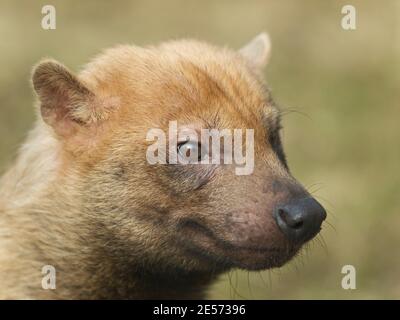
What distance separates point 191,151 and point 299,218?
41.1 inches

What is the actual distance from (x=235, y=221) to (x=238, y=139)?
670 millimetres

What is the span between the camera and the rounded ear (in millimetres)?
7582

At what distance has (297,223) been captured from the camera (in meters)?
6.89

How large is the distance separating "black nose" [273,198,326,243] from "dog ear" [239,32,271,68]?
7.33ft

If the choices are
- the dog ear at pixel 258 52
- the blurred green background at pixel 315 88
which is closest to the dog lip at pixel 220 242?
the dog ear at pixel 258 52

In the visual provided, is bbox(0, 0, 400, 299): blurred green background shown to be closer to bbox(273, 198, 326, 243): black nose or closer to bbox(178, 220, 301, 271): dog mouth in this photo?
bbox(178, 220, 301, 271): dog mouth

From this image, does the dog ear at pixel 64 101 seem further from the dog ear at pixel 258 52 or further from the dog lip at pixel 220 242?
the dog ear at pixel 258 52

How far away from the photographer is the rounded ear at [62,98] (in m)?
7.58

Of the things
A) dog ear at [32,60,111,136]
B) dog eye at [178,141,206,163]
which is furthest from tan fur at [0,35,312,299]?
dog eye at [178,141,206,163]

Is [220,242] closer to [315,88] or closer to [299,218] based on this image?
[299,218]

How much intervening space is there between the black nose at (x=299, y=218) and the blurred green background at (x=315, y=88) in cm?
388

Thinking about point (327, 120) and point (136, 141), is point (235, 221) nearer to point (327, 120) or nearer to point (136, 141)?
point (136, 141)

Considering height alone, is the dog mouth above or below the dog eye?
below
